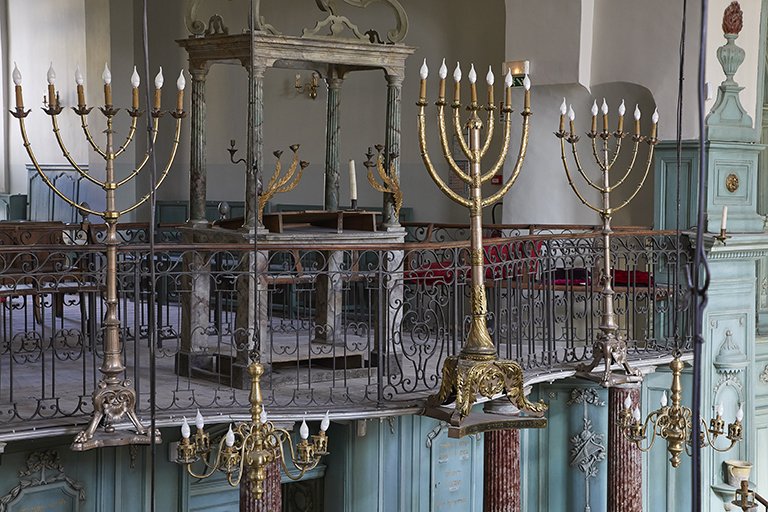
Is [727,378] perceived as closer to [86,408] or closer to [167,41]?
[86,408]

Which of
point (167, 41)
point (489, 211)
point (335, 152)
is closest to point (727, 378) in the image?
point (489, 211)

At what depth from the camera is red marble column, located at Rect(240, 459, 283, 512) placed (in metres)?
6.24

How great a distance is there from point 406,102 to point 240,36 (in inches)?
209

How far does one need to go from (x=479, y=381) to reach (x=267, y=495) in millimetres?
1859

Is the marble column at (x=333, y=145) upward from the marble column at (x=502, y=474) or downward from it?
upward

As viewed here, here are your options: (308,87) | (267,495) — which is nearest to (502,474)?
(267,495)

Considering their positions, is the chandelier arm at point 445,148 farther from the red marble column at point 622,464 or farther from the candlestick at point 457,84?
the red marble column at point 622,464

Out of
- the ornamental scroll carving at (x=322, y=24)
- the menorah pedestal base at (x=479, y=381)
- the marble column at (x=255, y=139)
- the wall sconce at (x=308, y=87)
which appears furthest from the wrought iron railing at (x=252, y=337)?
the wall sconce at (x=308, y=87)

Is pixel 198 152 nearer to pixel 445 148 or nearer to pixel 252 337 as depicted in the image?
pixel 252 337

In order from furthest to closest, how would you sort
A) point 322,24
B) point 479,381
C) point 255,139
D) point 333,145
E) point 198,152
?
point 333,145
point 198,152
point 322,24
point 255,139
point 479,381

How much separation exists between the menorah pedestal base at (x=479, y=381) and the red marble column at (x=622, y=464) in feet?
9.22

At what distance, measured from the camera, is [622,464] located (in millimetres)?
8133

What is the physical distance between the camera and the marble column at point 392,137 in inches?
277

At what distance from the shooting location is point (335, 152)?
7758 mm
